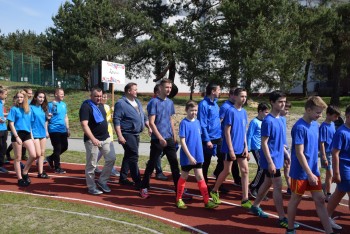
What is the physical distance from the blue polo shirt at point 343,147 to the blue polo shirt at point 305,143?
36cm

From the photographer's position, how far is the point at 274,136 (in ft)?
18.3

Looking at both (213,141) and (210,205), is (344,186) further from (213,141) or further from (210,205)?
(213,141)

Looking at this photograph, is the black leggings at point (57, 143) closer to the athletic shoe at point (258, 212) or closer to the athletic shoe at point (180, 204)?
the athletic shoe at point (180, 204)

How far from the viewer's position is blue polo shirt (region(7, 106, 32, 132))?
24.5ft

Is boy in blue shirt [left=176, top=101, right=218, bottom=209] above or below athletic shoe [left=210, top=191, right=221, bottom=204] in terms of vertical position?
above

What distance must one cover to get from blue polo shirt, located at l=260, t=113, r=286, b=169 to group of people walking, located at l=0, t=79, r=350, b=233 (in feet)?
0.04

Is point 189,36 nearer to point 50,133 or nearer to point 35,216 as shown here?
point 50,133

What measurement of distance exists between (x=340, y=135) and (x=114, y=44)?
2117cm

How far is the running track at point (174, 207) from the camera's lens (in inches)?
223

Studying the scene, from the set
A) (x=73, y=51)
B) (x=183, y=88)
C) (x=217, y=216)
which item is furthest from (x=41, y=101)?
(x=183, y=88)

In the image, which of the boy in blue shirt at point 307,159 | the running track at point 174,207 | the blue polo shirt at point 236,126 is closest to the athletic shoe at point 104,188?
the running track at point 174,207

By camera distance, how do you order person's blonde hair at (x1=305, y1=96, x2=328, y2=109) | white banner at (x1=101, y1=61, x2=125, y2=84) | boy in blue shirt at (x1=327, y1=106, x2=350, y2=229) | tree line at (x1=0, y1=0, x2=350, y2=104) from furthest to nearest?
1. tree line at (x1=0, y1=0, x2=350, y2=104)
2. white banner at (x1=101, y1=61, x2=125, y2=84)
3. boy in blue shirt at (x1=327, y1=106, x2=350, y2=229)
4. person's blonde hair at (x1=305, y1=96, x2=328, y2=109)

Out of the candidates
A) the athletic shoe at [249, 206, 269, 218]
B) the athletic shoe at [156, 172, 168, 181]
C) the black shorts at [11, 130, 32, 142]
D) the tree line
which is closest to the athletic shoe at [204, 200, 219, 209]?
the athletic shoe at [249, 206, 269, 218]

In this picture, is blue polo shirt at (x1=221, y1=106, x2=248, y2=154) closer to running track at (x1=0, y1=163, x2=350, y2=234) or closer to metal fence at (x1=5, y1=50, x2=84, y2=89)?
running track at (x1=0, y1=163, x2=350, y2=234)
